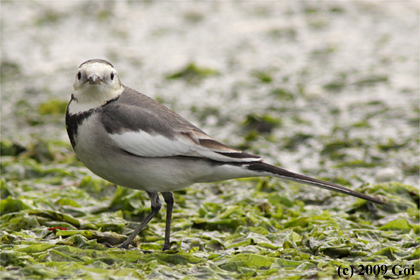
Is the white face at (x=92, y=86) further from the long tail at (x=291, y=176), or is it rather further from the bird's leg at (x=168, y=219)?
the long tail at (x=291, y=176)

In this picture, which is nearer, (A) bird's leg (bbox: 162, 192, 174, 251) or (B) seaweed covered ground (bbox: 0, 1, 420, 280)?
(B) seaweed covered ground (bbox: 0, 1, 420, 280)

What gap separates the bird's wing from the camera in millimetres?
5402

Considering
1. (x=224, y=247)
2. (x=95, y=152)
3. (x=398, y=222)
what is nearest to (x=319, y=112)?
(x=398, y=222)

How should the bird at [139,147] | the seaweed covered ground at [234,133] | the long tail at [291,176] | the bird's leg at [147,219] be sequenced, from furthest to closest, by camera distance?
the bird's leg at [147,219], the long tail at [291,176], the bird at [139,147], the seaweed covered ground at [234,133]

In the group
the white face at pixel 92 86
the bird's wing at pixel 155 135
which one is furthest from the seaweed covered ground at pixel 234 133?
the white face at pixel 92 86

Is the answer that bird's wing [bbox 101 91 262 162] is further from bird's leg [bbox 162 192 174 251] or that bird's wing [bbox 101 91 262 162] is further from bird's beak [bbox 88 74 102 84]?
bird's leg [bbox 162 192 174 251]

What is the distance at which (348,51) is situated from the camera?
13758 mm

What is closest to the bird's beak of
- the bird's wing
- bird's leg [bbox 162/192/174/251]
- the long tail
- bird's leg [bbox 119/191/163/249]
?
the bird's wing

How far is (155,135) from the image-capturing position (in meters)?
5.56

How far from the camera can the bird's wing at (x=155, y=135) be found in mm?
5402

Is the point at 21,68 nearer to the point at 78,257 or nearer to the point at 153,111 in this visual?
the point at 153,111

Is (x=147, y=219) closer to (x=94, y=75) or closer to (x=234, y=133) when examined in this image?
(x=94, y=75)

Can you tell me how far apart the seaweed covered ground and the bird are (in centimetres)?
67

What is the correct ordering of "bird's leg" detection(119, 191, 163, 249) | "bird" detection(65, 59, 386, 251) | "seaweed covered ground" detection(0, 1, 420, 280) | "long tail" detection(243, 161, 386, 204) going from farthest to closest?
"bird's leg" detection(119, 191, 163, 249), "long tail" detection(243, 161, 386, 204), "bird" detection(65, 59, 386, 251), "seaweed covered ground" detection(0, 1, 420, 280)
